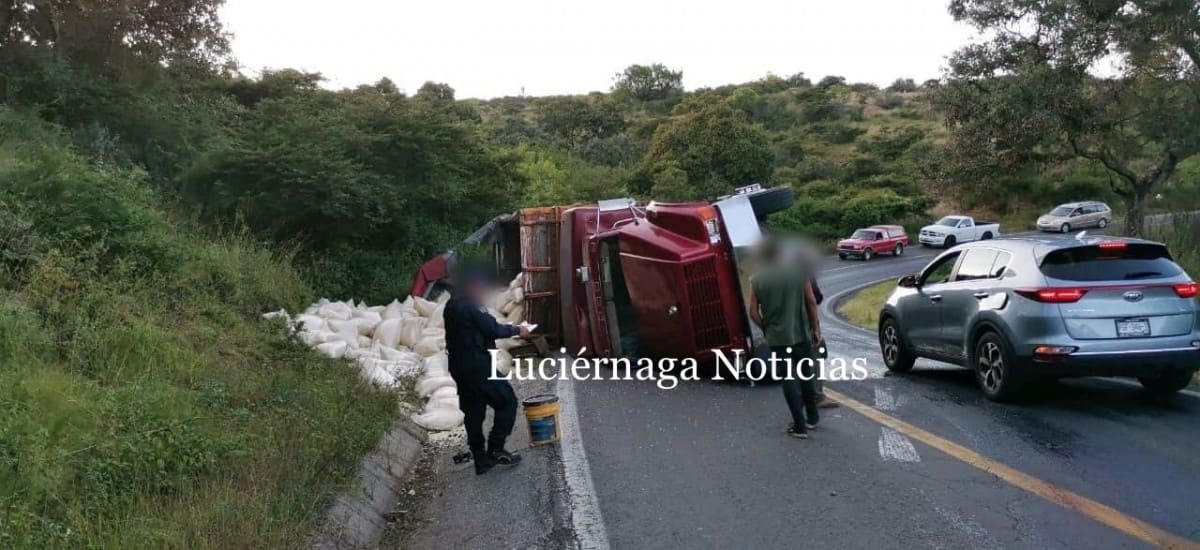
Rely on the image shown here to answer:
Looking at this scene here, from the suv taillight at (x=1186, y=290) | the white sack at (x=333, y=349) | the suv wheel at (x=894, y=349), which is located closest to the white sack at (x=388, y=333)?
the white sack at (x=333, y=349)

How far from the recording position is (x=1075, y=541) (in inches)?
204

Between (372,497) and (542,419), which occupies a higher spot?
(542,419)

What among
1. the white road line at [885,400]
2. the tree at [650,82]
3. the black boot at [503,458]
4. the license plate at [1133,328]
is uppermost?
the tree at [650,82]

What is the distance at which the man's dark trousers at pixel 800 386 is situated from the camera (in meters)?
Result: 7.74

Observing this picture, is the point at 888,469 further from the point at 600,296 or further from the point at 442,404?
the point at 600,296

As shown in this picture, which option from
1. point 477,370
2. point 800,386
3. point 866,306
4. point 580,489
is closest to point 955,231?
point 866,306

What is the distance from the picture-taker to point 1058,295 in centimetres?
817

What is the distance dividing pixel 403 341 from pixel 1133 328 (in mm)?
9010

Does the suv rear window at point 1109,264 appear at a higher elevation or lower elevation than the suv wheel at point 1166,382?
higher

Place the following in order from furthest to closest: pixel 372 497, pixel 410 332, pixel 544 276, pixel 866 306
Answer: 1. pixel 866 306
2. pixel 544 276
3. pixel 410 332
4. pixel 372 497

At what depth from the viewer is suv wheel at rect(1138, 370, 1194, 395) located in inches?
344

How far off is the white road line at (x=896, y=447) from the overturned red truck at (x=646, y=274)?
2620 mm

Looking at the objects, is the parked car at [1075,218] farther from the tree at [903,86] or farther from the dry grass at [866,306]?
the tree at [903,86]

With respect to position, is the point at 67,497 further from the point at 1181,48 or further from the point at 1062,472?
the point at 1181,48
